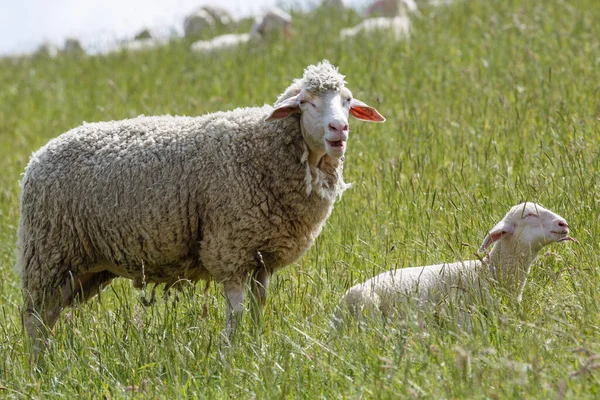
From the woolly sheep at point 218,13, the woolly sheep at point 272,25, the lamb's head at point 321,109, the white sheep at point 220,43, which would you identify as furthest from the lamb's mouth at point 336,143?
the woolly sheep at point 218,13

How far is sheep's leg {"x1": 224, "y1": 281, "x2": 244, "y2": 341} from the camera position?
4.80 meters

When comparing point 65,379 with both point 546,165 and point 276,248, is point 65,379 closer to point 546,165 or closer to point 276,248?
point 276,248

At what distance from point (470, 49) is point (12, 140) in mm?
5513

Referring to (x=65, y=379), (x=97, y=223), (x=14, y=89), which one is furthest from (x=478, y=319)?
(x=14, y=89)

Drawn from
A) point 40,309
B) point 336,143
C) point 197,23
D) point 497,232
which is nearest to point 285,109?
point 336,143

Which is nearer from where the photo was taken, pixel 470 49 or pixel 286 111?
pixel 286 111

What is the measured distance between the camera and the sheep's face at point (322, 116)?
4652 millimetres

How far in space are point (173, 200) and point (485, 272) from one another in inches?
66.5

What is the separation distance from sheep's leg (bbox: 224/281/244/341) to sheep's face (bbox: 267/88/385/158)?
32.7 inches

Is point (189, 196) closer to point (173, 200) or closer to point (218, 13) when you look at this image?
point (173, 200)

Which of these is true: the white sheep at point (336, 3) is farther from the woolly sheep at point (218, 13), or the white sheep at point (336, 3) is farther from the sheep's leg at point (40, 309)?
the sheep's leg at point (40, 309)

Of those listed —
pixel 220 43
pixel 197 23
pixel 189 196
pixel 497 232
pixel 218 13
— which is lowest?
pixel 218 13

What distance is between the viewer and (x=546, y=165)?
6043 mm

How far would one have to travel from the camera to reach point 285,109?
4957 millimetres
